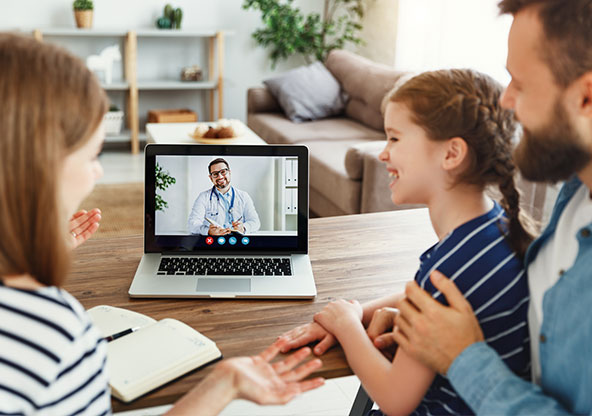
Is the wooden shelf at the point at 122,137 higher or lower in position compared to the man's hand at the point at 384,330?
lower

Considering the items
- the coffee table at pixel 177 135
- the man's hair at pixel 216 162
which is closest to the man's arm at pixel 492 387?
the man's hair at pixel 216 162

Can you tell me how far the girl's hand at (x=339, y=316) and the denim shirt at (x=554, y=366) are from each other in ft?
0.80

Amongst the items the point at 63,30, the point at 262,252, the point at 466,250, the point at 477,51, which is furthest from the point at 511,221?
the point at 63,30

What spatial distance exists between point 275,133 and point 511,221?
337 cm

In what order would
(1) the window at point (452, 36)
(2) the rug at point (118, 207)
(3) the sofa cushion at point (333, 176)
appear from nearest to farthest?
(3) the sofa cushion at point (333, 176) → (2) the rug at point (118, 207) → (1) the window at point (452, 36)

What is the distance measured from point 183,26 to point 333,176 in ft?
9.07

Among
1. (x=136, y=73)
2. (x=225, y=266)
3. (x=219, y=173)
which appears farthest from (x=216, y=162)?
(x=136, y=73)

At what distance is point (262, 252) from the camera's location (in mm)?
1483

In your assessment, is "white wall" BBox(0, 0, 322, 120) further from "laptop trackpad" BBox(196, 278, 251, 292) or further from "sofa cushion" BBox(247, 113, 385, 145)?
"laptop trackpad" BBox(196, 278, 251, 292)

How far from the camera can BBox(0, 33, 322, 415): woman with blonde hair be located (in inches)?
29.2

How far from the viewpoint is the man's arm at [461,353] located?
910mm

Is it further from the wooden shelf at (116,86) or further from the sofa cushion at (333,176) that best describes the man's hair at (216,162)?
the wooden shelf at (116,86)

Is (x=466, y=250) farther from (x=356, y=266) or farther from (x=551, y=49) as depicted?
(x=356, y=266)

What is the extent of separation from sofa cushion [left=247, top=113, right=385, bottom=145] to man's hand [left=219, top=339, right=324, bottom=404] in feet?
10.2
